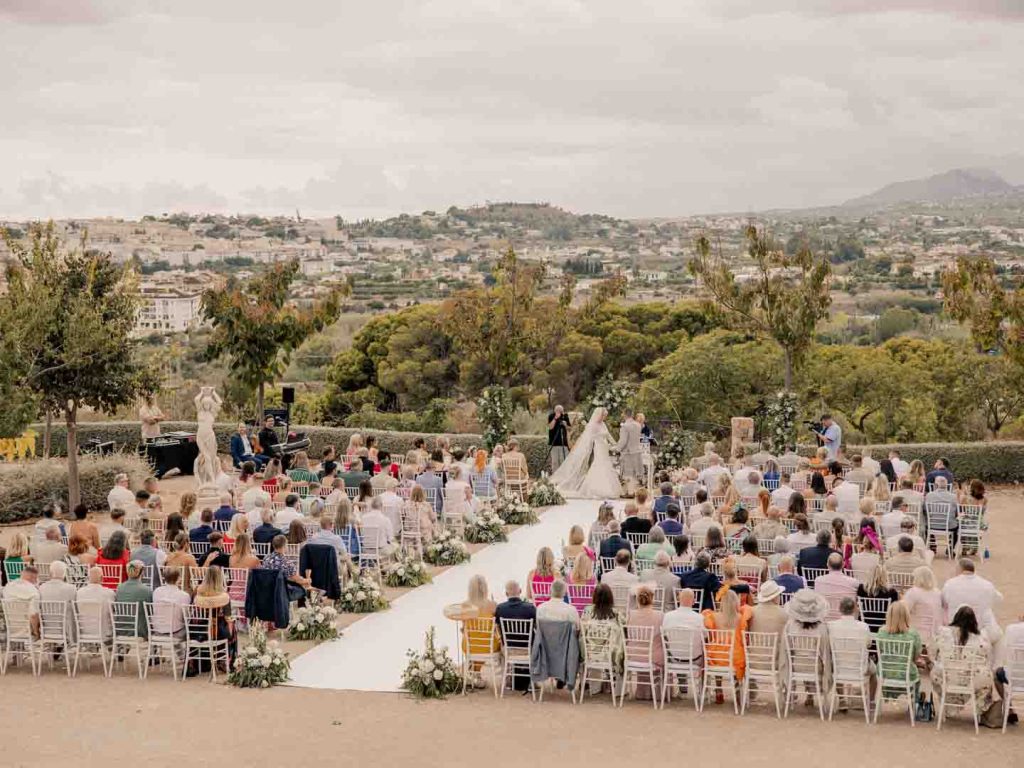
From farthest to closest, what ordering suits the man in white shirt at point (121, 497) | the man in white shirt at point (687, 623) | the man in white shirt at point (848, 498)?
A: 1. the man in white shirt at point (848, 498)
2. the man in white shirt at point (121, 497)
3. the man in white shirt at point (687, 623)

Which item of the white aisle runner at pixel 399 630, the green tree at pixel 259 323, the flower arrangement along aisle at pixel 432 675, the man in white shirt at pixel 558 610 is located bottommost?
the white aisle runner at pixel 399 630

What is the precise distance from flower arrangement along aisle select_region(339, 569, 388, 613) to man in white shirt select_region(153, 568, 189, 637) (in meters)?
2.67

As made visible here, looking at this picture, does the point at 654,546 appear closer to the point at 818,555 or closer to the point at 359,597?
the point at 818,555

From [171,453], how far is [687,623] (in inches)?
632

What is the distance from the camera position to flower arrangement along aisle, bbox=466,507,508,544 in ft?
61.4

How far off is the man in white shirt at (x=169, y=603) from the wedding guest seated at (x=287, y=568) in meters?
1.23

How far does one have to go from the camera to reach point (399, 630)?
1385cm

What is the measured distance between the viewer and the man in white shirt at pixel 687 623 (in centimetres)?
1119

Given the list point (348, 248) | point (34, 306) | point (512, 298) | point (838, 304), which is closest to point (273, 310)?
point (512, 298)

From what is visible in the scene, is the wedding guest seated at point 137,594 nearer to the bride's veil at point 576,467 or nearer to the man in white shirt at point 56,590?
the man in white shirt at point 56,590

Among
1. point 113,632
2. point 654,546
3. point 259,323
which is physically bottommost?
point 113,632

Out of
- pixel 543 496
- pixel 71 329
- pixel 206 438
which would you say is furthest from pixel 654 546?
pixel 71 329

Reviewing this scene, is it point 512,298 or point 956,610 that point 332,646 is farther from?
point 512,298

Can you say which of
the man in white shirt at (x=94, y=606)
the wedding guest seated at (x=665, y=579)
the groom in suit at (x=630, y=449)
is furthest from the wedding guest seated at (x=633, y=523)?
the groom in suit at (x=630, y=449)
